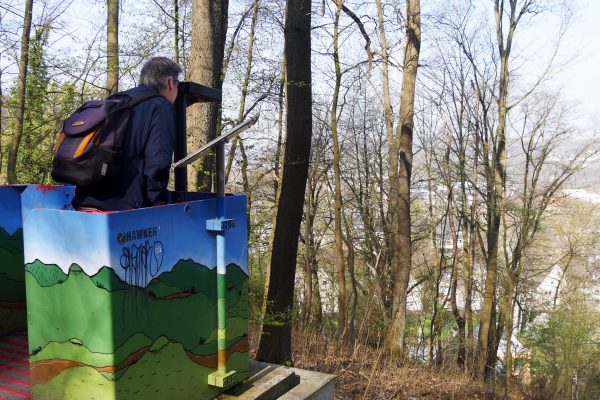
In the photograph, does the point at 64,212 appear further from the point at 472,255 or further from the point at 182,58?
the point at 472,255

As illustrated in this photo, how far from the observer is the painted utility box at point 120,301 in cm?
228

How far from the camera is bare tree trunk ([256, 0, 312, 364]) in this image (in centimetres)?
656

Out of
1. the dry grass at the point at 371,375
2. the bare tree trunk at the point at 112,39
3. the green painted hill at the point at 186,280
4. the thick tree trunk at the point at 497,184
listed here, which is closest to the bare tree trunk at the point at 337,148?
the dry grass at the point at 371,375

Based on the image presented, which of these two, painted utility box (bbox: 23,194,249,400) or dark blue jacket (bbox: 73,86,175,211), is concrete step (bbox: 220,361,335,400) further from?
dark blue jacket (bbox: 73,86,175,211)

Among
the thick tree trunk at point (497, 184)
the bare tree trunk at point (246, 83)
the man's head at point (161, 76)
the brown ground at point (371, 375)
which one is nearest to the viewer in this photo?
the man's head at point (161, 76)

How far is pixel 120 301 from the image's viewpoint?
230 cm

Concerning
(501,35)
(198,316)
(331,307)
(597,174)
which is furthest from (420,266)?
(198,316)

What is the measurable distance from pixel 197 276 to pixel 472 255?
1911 cm

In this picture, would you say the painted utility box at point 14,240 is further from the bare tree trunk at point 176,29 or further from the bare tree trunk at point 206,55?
the bare tree trunk at point 176,29

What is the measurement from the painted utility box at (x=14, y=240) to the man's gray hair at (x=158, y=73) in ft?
3.89

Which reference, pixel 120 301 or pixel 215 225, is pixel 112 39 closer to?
pixel 215 225

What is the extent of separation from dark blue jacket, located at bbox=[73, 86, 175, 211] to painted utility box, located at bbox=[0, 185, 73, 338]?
103cm

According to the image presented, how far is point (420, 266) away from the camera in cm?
2183

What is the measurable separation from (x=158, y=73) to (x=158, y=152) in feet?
1.64
